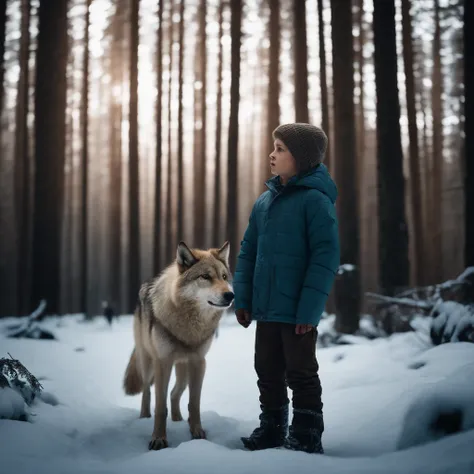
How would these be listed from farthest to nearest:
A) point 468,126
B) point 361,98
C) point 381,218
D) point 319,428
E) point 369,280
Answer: point 369,280 < point 361,98 < point 381,218 < point 468,126 < point 319,428

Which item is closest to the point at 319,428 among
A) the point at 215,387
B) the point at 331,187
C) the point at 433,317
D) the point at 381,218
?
the point at 331,187

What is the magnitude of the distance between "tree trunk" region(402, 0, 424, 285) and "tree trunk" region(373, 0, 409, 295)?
5643mm

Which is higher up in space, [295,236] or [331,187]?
[331,187]

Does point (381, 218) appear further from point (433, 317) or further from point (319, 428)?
point (319, 428)

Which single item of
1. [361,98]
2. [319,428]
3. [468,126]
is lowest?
[319,428]

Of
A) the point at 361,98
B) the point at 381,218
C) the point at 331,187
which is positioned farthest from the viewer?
the point at 361,98

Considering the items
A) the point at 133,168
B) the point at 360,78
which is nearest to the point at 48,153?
the point at 133,168

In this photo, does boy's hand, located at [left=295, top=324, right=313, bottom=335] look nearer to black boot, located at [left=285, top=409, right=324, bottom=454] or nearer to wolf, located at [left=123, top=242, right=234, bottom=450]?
black boot, located at [left=285, top=409, right=324, bottom=454]

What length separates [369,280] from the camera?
24.4 m

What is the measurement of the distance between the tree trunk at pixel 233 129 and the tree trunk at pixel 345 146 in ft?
14.2

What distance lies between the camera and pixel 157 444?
2.98 m

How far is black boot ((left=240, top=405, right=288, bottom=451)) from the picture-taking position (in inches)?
110

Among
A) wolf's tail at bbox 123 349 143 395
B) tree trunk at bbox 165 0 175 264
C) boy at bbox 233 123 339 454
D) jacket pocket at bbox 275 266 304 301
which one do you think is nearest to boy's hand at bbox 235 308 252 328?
boy at bbox 233 123 339 454

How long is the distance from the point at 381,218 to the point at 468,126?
68.9 inches
